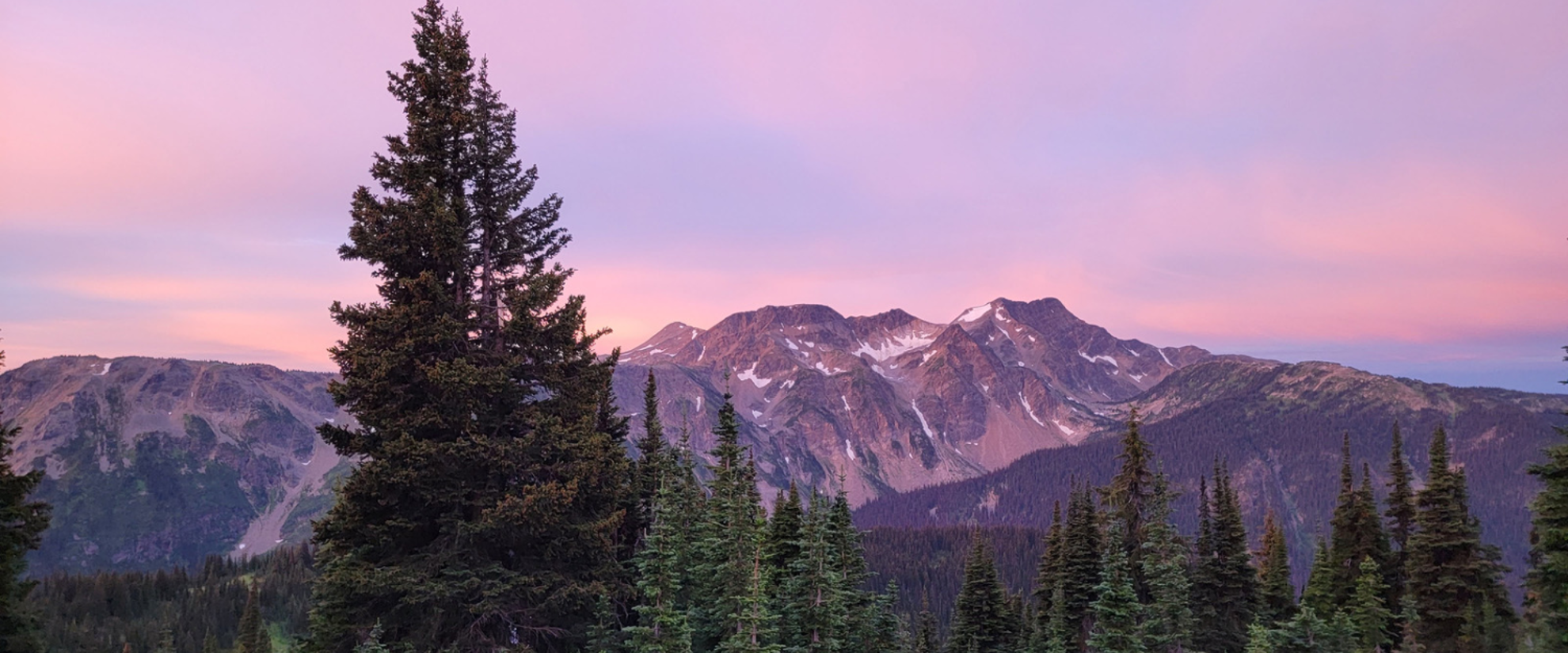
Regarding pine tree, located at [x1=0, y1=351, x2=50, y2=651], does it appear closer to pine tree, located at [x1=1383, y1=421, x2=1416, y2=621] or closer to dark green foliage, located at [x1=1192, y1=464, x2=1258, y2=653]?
dark green foliage, located at [x1=1192, y1=464, x2=1258, y2=653]

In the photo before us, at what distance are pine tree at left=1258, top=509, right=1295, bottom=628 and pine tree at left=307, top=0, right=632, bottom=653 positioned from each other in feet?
136

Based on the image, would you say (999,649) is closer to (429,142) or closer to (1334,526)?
(1334,526)

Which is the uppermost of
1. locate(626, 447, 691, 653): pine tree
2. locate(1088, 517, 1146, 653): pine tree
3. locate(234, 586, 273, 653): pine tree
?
locate(626, 447, 691, 653): pine tree

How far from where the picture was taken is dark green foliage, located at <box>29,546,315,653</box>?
126 m

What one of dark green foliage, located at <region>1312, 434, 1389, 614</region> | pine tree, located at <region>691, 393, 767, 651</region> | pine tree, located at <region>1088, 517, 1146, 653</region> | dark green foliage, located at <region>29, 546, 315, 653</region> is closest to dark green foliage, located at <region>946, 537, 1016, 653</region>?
dark green foliage, located at <region>1312, 434, 1389, 614</region>

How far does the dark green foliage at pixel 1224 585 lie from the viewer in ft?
142

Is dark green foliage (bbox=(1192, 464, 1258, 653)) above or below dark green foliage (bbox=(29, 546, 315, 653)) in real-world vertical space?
above

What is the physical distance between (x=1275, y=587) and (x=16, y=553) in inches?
2563

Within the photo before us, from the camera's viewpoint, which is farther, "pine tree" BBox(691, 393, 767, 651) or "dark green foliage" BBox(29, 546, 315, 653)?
"dark green foliage" BBox(29, 546, 315, 653)

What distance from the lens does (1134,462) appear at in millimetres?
→ 36125

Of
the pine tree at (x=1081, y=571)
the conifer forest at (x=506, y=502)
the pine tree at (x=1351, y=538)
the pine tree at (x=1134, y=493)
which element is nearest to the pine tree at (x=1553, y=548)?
the conifer forest at (x=506, y=502)

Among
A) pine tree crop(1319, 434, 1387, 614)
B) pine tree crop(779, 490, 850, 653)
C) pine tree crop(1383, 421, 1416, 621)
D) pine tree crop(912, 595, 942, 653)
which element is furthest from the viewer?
pine tree crop(912, 595, 942, 653)

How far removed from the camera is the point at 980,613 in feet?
189

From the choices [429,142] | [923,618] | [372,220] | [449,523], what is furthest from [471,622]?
[923,618]
